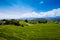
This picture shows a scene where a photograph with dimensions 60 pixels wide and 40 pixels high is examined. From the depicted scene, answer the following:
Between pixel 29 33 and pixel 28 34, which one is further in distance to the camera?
pixel 29 33

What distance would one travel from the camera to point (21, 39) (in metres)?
32.8

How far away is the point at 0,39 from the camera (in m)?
30.9

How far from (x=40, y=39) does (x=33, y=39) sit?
2075mm

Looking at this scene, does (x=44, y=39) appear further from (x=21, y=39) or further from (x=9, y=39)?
(x=9, y=39)

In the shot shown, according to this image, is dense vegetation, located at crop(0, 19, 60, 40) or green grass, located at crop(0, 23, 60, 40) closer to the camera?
green grass, located at crop(0, 23, 60, 40)

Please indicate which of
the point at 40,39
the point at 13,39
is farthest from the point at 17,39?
the point at 40,39

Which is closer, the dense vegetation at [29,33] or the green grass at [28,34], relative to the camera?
the green grass at [28,34]

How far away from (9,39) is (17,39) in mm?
2296

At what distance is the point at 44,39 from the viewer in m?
33.8

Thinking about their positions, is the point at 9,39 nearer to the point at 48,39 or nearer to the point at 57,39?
the point at 48,39

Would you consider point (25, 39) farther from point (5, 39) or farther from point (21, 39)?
point (5, 39)

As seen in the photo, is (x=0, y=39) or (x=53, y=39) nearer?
(x=0, y=39)

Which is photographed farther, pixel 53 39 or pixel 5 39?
pixel 53 39

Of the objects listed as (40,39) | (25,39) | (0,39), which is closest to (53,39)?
(40,39)
